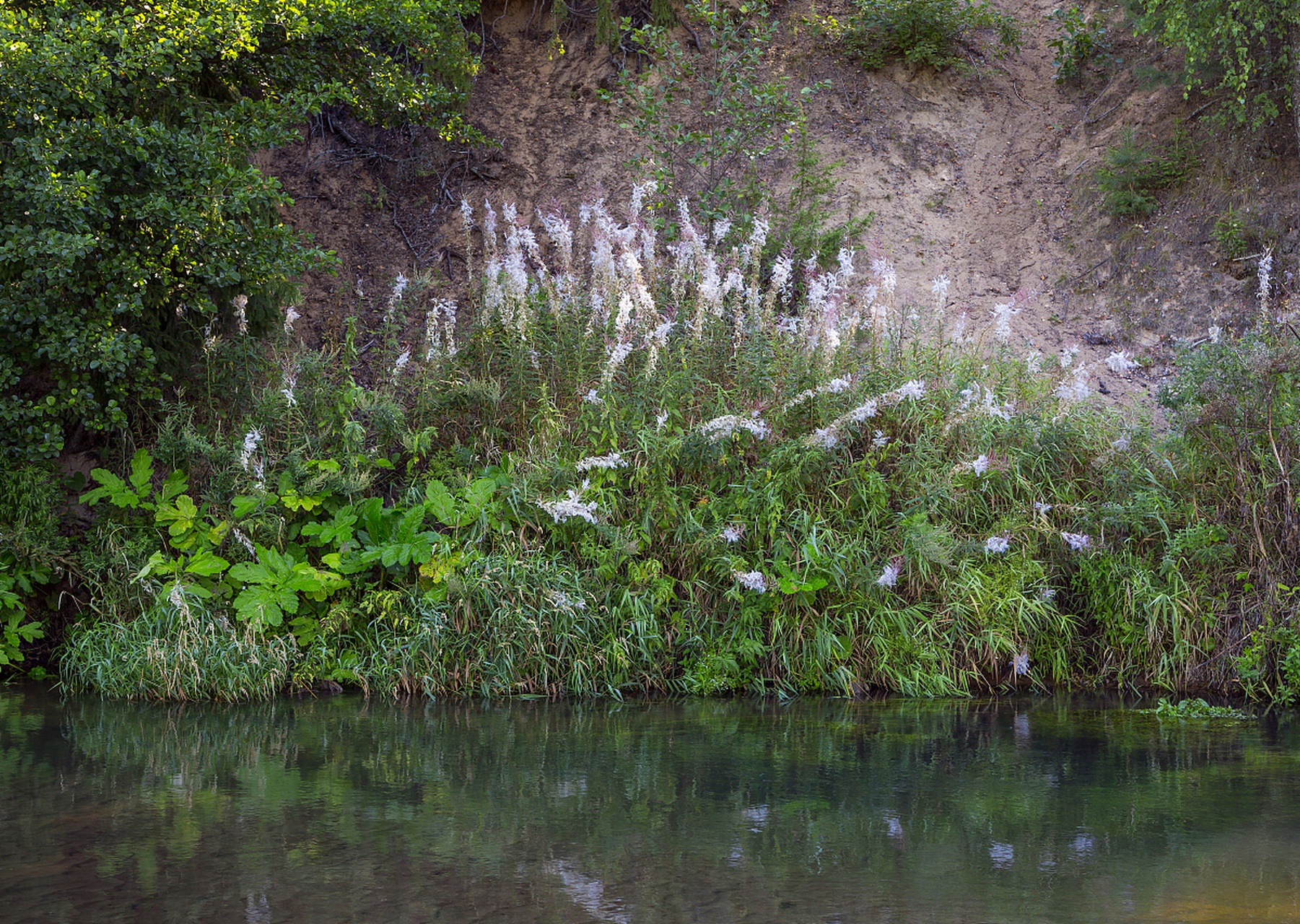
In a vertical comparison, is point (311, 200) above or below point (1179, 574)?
above

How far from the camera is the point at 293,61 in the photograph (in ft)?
31.2

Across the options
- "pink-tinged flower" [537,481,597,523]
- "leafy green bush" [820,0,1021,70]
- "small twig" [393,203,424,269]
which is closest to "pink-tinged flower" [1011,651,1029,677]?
"pink-tinged flower" [537,481,597,523]

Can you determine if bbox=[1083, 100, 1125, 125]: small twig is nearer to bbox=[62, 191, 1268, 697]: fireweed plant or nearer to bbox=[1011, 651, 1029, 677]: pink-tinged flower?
Result: bbox=[62, 191, 1268, 697]: fireweed plant

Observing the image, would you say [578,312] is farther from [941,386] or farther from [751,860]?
[751,860]

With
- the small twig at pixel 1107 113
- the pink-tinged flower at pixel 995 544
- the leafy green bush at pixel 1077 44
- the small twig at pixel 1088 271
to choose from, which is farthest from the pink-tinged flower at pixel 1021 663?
the leafy green bush at pixel 1077 44

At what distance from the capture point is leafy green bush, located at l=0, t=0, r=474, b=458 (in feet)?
24.6

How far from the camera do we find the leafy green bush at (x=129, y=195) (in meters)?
7.49

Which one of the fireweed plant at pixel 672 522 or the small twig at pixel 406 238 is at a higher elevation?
the small twig at pixel 406 238

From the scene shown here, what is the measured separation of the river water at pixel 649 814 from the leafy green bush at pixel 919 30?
12713 millimetres

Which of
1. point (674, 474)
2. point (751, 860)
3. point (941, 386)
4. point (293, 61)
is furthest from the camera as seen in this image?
point (293, 61)

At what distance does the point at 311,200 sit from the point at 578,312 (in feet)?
24.7

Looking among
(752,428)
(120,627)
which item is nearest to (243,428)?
(120,627)

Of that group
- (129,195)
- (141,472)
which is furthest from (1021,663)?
(129,195)

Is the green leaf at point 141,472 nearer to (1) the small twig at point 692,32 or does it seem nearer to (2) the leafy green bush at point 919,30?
(1) the small twig at point 692,32
